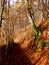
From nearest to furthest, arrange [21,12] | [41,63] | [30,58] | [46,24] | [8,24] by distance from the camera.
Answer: [41,63], [30,58], [8,24], [46,24], [21,12]

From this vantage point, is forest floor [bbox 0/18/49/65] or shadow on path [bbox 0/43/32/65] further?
shadow on path [bbox 0/43/32/65]

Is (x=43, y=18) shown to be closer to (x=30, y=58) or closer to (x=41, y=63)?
(x=30, y=58)

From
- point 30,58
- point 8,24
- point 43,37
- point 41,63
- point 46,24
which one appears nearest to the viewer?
point 41,63

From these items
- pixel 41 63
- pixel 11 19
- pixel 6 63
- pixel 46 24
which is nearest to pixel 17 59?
pixel 6 63

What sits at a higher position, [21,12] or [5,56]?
[21,12]

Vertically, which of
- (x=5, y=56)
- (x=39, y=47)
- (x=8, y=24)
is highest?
(x=8, y=24)

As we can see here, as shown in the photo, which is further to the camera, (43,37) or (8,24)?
(8,24)

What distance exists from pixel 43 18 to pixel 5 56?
10.1 metres

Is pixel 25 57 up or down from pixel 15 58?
up

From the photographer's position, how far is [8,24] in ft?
79.0

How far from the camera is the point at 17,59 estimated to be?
20.9 metres

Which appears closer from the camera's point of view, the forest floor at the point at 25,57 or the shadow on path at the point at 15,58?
the forest floor at the point at 25,57

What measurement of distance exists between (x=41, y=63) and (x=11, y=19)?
8.47 m

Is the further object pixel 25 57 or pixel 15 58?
pixel 15 58
